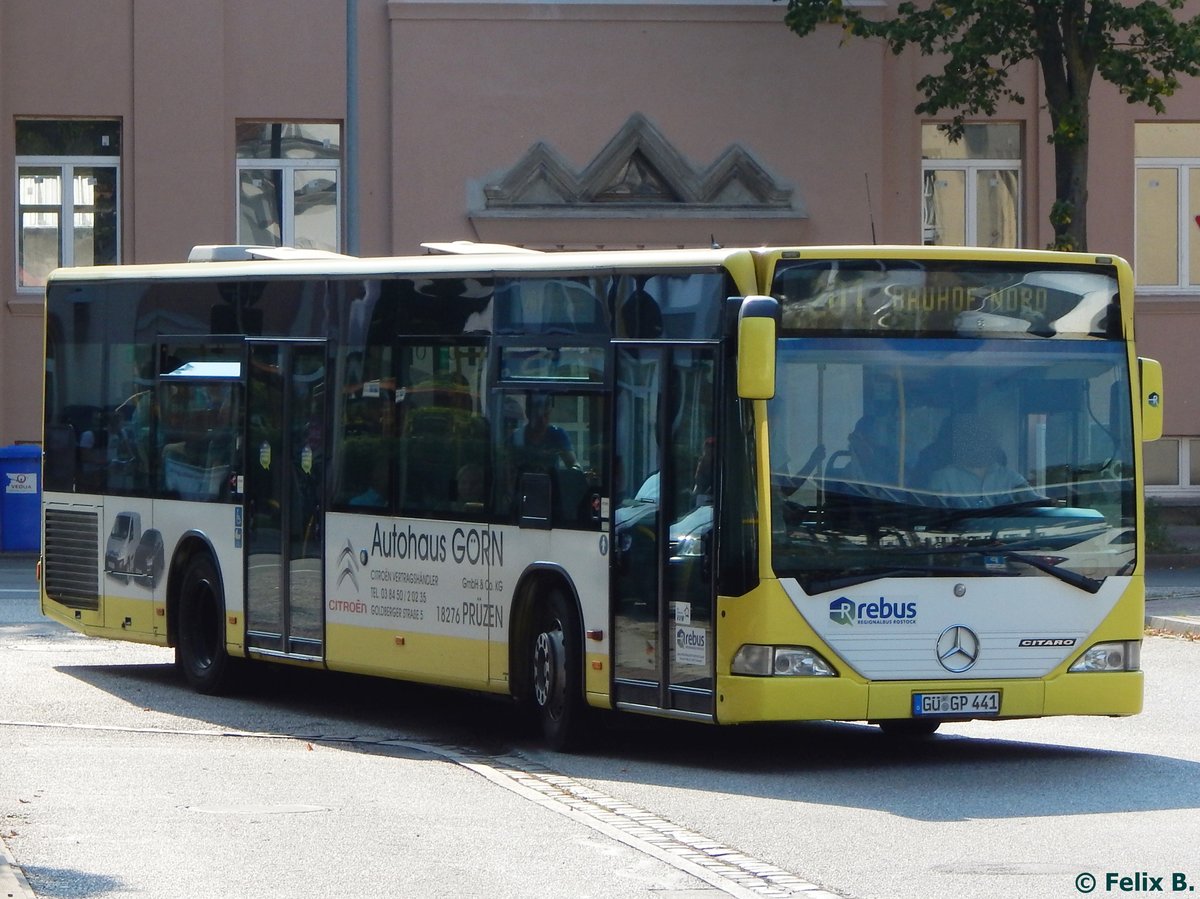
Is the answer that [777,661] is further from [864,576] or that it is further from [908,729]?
[908,729]

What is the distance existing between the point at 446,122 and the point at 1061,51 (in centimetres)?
756

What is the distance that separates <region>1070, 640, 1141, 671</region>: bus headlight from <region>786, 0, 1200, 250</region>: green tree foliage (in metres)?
14.3

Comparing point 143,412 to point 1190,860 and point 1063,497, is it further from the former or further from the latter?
point 1190,860

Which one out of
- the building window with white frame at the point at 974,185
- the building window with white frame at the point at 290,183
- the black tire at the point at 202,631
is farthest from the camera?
the building window with white frame at the point at 974,185

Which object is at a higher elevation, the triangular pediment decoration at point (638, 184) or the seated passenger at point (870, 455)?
the triangular pediment decoration at point (638, 184)

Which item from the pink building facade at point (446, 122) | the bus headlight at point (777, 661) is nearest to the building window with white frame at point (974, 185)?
the pink building facade at point (446, 122)

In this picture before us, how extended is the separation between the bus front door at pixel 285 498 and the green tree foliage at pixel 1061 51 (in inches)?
514

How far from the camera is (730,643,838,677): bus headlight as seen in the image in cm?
1075

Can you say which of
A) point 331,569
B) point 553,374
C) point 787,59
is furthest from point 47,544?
point 787,59

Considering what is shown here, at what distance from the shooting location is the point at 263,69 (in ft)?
92.3

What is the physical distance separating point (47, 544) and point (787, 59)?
47.3 feet

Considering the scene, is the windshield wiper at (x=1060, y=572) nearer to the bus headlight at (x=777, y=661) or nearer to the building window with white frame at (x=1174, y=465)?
the bus headlight at (x=777, y=661)

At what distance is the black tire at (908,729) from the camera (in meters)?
12.9

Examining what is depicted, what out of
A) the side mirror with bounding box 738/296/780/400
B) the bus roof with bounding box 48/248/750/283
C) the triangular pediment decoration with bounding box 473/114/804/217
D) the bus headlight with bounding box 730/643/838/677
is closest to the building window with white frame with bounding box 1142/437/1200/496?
the triangular pediment decoration with bounding box 473/114/804/217
